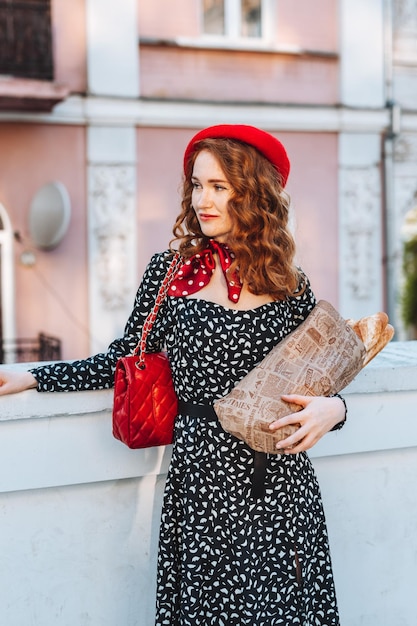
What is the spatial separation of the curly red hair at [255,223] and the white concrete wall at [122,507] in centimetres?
47

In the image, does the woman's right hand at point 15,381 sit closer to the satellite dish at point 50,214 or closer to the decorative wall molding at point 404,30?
the satellite dish at point 50,214

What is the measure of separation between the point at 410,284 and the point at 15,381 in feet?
32.1

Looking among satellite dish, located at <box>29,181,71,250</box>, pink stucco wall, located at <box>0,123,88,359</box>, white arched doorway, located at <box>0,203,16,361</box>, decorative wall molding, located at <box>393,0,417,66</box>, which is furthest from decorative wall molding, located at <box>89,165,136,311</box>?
decorative wall molding, located at <box>393,0,417,66</box>

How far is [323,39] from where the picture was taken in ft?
31.7

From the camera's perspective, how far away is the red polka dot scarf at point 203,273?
1.93m

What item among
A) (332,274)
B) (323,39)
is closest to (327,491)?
(332,274)

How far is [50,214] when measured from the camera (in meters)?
8.14

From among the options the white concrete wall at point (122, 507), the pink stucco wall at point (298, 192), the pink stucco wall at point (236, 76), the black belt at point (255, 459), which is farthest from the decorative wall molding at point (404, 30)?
the black belt at point (255, 459)

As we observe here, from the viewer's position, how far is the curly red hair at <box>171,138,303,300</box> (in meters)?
1.89

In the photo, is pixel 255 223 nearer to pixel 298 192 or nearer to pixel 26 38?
pixel 26 38

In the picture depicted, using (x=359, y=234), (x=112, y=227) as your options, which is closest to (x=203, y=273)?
(x=112, y=227)

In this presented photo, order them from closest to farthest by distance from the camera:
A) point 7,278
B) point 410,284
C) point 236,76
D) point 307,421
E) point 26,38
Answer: point 307,421 < point 26,38 < point 7,278 < point 236,76 < point 410,284

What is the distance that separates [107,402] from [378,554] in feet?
3.23

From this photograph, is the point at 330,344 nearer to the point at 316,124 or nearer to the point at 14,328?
the point at 14,328
